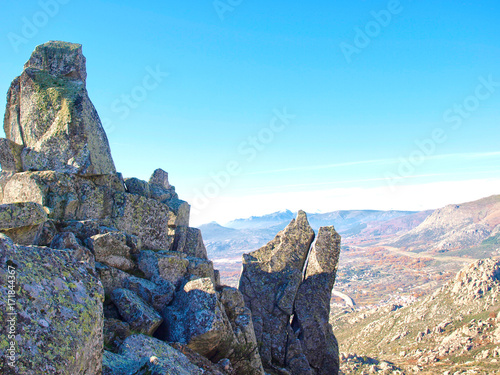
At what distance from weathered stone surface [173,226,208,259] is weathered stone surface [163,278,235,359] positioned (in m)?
13.0

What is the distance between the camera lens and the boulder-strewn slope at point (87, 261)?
922cm

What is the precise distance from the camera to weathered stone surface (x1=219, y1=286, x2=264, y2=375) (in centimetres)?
1819

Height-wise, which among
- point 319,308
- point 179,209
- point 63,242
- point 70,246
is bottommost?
point 319,308

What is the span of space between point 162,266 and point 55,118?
1507cm

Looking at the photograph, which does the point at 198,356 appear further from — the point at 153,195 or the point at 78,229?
the point at 153,195

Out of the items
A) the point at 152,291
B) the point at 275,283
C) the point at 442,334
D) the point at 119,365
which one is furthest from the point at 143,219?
the point at 442,334

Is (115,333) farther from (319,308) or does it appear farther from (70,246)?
(319,308)

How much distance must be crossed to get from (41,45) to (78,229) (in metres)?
18.4

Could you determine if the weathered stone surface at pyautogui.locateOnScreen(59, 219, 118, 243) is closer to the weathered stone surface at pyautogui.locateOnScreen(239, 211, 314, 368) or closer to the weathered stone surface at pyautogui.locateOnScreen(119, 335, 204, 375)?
the weathered stone surface at pyautogui.locateOnScreen(119, 335, 204, 375)

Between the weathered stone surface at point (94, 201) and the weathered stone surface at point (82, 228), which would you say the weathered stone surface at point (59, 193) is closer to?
the weathered stone surface at point (94, 201)

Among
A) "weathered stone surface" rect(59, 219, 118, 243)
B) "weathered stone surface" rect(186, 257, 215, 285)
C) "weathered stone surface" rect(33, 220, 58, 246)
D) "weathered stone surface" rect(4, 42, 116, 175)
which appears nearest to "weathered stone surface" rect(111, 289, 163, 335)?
"weathered stone surface" rect(33, 220, 58, 246)

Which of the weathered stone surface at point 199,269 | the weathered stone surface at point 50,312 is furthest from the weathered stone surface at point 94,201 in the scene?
the weathered stone surface at point 50,312

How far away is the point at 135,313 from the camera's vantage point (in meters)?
16.1

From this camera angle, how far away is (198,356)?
49.6 ft
